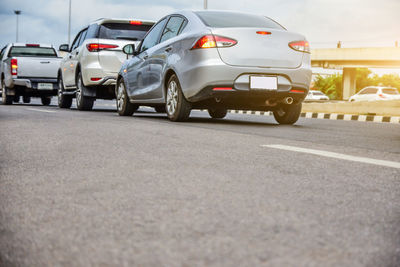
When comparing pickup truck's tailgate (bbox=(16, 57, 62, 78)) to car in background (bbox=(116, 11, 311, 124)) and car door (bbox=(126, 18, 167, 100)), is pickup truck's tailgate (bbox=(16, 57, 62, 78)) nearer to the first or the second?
car door (bbox=(126, 18, 167, 100))

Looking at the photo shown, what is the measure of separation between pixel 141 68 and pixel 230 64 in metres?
2.50

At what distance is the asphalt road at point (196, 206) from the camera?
6.95ft

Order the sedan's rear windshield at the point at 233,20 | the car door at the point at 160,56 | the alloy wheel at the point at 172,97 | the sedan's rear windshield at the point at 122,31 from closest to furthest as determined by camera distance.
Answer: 1. the sedan's rear windshield at the point at 233,20
2. the alloy wheel at the point at 172,97
3. the car door at the point at 160,56
4. the sedan's rear windshield at the point at 122,31

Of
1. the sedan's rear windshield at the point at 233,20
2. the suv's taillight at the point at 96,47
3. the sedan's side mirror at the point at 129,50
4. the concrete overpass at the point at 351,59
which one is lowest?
the concrete overpass at the point at 351,59

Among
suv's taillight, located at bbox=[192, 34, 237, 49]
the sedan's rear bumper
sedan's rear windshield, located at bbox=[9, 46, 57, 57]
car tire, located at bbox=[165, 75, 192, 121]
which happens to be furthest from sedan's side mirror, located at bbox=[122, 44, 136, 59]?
sedan's rear windshield, located at bbox=[9, 46, 57, 57]

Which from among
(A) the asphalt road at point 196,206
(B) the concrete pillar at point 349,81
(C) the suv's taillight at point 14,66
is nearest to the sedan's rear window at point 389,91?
(C) the suv's taillight at point 14,66

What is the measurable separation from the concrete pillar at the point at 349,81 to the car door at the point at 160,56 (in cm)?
6606

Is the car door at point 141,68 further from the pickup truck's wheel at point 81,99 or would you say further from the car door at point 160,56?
the pickup truck's wheel at point 81,99

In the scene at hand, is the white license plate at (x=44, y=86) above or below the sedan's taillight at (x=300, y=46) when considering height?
below

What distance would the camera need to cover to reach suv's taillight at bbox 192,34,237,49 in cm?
794

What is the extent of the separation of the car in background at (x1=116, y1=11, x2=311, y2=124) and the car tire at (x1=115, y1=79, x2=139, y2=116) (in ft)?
5.30

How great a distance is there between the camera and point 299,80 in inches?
328

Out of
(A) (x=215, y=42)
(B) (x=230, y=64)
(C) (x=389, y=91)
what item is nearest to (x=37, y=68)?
(A) (x=215, y=42)

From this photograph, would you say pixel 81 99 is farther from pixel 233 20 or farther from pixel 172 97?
pixel 233 20
